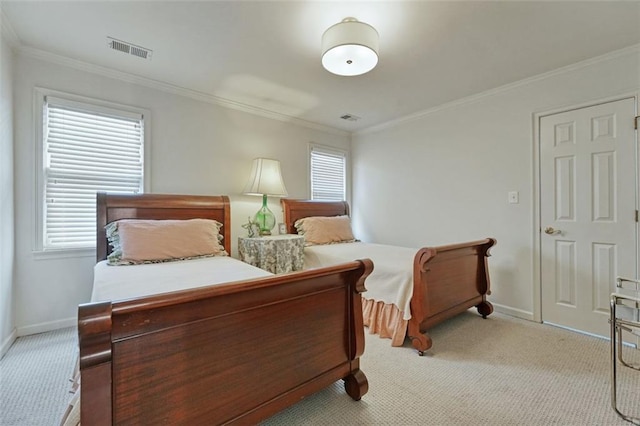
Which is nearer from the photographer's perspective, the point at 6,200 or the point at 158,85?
the point at 6,200

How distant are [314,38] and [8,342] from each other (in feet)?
11.0

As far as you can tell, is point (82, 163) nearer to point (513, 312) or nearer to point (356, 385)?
point (356, 385)

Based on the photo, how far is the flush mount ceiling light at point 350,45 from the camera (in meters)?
1.89

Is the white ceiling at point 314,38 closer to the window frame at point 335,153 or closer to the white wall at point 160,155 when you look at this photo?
the white wall at point 160,155

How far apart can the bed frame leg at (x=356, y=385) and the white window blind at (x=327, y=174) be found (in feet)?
9.67

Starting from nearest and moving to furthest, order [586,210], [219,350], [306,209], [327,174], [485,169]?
[219,350]
[586,210]
[485,169]
[306,209]
[327,174]

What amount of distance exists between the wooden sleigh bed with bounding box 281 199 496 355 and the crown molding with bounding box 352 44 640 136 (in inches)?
65.6

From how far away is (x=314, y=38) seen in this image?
2.21m

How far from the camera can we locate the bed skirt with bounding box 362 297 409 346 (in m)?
2.34

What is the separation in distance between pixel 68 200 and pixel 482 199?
4246 millimetres

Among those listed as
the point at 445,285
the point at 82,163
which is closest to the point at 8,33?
the point at 82,163

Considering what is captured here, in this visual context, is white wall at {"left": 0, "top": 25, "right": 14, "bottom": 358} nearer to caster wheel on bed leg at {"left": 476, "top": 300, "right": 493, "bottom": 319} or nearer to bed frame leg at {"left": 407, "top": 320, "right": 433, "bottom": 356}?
bed frame leg at {"left": 407, "top": 320, "right": 433, "bottom": 356}

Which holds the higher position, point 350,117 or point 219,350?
point 350,117

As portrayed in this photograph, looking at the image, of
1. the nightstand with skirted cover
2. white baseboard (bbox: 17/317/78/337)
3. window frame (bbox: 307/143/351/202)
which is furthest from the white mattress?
window frame (bbox: 307/143/351/202)
